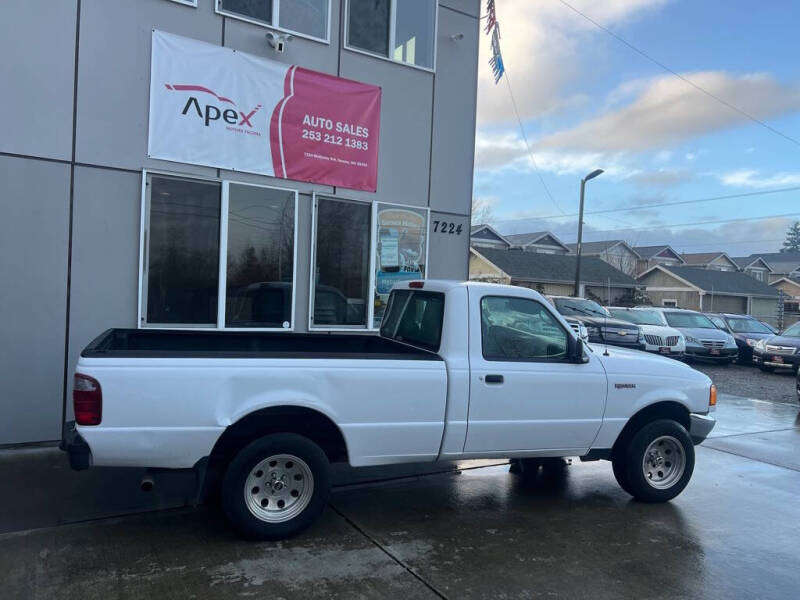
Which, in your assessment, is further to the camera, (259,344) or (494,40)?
(494,40)

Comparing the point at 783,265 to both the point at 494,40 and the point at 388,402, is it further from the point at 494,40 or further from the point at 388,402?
the point at 388,402

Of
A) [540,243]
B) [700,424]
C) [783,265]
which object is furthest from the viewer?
[783,265]

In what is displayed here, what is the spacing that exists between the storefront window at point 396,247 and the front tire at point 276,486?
190 inches

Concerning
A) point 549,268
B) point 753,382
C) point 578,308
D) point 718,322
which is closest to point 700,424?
point 753,382

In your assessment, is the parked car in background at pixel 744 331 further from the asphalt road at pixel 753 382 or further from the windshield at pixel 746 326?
the asphalt road at pixel 753 382

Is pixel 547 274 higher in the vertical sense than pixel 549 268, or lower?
lower

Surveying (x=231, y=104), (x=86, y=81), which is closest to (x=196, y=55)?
(x=231, y=104)

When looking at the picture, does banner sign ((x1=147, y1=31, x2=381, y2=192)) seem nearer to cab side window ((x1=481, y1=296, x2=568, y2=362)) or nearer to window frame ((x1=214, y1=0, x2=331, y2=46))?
window frame ((x1=214, y1=0, x2=331, y2=46))

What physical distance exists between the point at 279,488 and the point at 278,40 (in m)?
6.04

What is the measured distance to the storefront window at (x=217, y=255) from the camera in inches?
300

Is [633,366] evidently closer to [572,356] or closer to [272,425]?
[572,356]

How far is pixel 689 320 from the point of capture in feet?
65.3

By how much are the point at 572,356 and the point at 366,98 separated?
5488 millimetres

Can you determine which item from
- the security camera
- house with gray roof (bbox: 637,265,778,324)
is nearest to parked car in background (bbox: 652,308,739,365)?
the security camera
